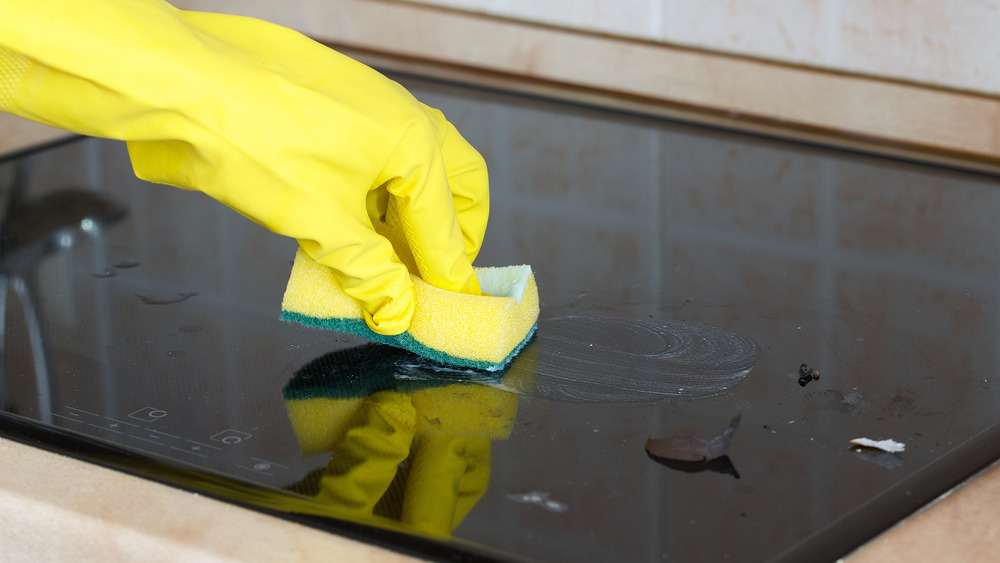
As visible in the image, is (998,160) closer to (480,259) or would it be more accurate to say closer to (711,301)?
(711,301)

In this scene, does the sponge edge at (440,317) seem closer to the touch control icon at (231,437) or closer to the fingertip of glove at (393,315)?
the fingertip of glove at (393,315)

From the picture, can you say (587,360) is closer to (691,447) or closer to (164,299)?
(691,447)

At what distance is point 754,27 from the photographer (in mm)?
1463

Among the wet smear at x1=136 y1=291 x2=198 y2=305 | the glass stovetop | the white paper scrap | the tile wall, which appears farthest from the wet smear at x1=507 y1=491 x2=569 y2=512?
the tile wall

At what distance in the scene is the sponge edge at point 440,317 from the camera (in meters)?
0.83

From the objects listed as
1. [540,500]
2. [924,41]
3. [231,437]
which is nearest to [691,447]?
[540,500]

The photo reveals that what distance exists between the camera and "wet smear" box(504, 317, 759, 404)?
82 cm

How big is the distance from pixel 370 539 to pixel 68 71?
1.31 ft

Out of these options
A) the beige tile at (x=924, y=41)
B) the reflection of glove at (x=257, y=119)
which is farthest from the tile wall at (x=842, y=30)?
the reflection of glove at (x=257, y=119)

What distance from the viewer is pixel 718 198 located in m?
1.22

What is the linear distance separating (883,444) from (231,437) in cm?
49

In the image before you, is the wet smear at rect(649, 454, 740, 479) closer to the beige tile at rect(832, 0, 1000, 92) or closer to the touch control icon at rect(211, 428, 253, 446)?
the touch control icon at rect(211, 428, 253, 446)

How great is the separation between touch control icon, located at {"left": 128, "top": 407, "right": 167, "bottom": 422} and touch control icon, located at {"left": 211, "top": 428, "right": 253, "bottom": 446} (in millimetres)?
63

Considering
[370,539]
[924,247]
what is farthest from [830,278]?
[370,539]
